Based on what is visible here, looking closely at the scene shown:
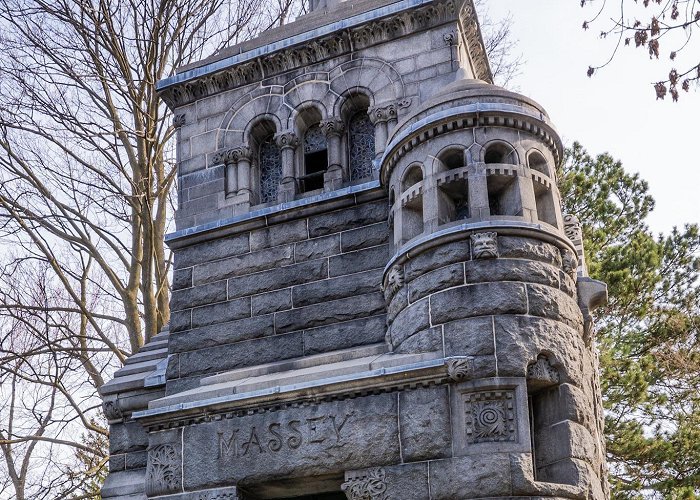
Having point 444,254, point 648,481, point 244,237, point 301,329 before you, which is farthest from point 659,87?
point 648,481

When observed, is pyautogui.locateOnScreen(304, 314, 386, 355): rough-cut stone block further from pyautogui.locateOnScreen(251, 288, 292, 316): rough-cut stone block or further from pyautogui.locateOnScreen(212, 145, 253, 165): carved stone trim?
pyautogui.locateOnScreen(212, 145, 253, 165): carved stone trim

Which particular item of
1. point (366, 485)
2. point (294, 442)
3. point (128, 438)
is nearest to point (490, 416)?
point (366, 485)

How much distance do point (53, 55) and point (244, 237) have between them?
8.34 meters

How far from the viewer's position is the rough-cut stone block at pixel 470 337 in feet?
30.8

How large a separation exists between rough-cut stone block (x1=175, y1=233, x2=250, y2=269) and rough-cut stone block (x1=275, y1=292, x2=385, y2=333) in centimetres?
118

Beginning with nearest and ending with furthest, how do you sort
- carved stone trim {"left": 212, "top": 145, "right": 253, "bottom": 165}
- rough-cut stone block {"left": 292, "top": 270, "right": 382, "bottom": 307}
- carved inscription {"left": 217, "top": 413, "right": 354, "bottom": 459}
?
carved inscription {"left": 217, "top": 413, "right": 354, "bottom": 459} < rough-cut stone block {"left": 292, "top": 270, "right": 382, "bottom": 307} < carved stone trim {"left": 212, "top": 145, "right": 253, "bottom": 165}

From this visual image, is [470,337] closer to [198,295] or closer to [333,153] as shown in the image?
[333,153]

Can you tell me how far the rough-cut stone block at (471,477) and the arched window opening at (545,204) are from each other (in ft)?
9.16

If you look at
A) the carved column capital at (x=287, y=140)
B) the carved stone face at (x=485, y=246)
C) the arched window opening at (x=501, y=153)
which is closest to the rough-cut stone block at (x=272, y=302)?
the carved column capital at (x=287, y=140)

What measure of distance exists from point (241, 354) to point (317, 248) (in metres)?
1.56

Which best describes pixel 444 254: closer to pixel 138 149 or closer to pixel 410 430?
pixel 410 430

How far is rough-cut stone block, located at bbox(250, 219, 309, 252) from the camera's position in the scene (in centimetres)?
1201

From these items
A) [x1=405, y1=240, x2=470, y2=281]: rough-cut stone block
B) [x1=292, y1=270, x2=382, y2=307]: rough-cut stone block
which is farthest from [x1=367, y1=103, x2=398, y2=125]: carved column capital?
[x1=405, y1=240, x2=470, y2=281]: rough-cut stone block

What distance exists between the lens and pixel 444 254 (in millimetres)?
9930
